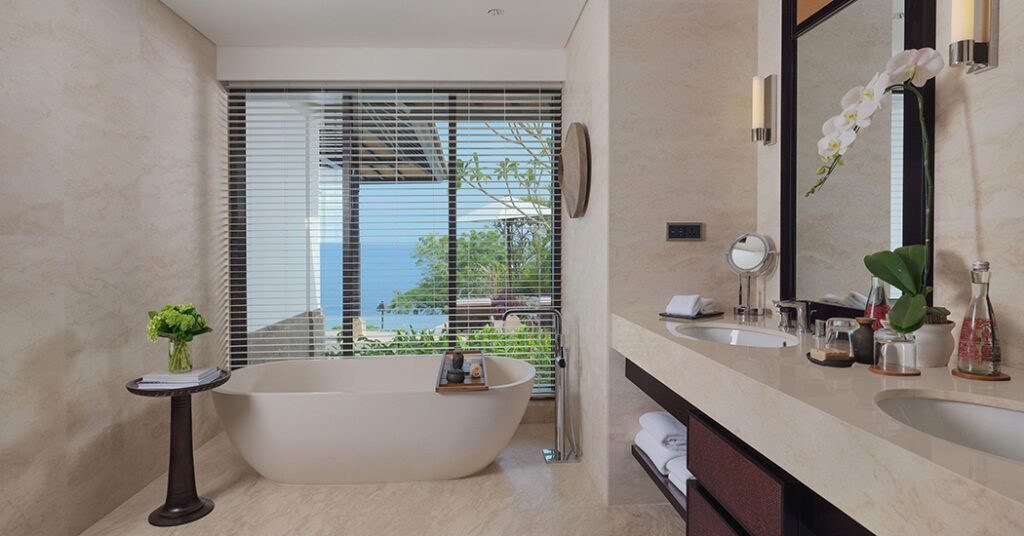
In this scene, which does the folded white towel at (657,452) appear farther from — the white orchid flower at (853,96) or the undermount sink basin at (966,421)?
the white orchid flower at (853,96)

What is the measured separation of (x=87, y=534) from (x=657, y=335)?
2450mm

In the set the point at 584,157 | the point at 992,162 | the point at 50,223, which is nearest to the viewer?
the point at 992,162

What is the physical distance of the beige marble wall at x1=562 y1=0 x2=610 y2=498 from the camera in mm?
2506

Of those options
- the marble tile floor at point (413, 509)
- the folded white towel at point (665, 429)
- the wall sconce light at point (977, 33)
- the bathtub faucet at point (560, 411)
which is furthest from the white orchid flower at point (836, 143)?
the bathtub faucet at point (560, 411)

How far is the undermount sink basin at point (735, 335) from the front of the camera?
1.81m

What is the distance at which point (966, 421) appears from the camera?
1.03 meters

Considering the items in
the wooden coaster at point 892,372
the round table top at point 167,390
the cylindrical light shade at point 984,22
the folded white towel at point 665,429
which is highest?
the cylindrical light shade at point 984,22

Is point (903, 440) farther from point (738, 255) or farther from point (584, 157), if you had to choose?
point (584, 157)

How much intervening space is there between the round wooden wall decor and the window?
48 centimetres

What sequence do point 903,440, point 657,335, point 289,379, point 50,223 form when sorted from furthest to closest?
1. point 289,379
2. point 50,223
3. point 657,335
4. point 903,440

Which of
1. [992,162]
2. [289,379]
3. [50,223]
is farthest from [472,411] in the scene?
[992,162]

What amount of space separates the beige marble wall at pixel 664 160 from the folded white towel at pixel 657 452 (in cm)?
24

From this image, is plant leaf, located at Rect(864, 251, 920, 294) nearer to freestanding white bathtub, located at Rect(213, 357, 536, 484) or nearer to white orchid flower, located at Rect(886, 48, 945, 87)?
white orchid flower, located at Rect(886, 48, 945, 87)

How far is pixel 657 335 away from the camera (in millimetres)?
1833
